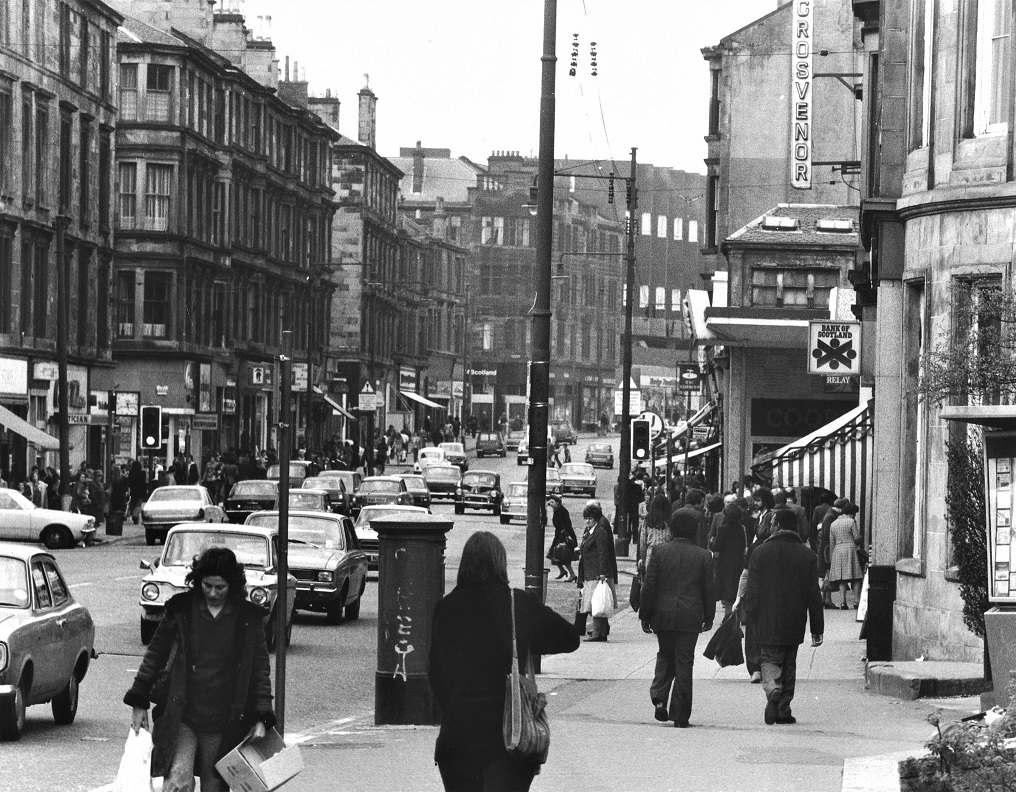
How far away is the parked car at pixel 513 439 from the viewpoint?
380 ft

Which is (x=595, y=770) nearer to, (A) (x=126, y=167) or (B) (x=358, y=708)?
(B) (x=358, y=708)

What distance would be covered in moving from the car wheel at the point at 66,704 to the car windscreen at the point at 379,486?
3785 cm

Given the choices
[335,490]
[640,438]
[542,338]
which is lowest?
[335,490]

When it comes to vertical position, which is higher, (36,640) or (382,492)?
(36,640)

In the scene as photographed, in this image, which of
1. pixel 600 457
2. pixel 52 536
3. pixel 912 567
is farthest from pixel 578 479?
pixel 912 567

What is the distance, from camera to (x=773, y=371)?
4912 cm

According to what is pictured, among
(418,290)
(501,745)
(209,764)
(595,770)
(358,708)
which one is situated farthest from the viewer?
(418,290)

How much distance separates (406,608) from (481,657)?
681cm

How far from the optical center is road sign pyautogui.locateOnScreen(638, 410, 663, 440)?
130 ft

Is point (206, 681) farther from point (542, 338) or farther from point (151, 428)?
point (151, 428)

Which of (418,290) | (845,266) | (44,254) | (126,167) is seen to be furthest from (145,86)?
(418,290)

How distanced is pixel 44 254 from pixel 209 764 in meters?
49.6

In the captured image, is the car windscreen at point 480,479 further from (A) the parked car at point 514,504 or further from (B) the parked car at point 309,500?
(B) the parked car at point 309,500

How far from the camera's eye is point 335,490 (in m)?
51.0
